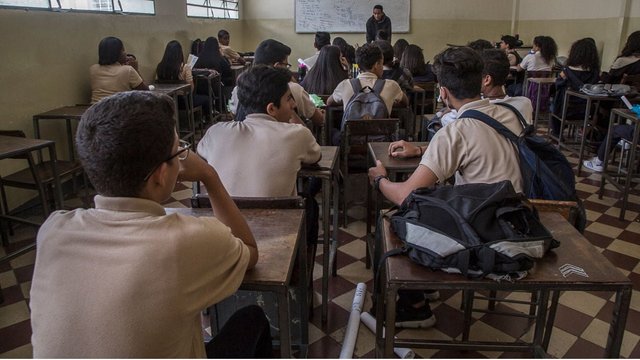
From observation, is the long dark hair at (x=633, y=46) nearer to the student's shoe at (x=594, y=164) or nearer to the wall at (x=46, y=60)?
the student's shoe at (x=594, y=164)

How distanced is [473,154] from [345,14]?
824 cm

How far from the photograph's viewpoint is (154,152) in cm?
86

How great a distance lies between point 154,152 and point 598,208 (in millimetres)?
3439

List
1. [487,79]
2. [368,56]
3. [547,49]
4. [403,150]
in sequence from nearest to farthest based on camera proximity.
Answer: [403,150], [487,79], [368,56], [547,49]

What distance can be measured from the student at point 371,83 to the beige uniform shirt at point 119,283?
252cm

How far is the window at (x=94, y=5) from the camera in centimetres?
339

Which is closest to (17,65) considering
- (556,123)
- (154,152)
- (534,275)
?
(154,152)

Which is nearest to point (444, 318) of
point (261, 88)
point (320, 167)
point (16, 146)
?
point (320, 167)

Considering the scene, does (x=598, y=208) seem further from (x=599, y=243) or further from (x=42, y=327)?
(x=42, y=327)

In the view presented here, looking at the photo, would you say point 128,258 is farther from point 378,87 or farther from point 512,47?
point 512,47

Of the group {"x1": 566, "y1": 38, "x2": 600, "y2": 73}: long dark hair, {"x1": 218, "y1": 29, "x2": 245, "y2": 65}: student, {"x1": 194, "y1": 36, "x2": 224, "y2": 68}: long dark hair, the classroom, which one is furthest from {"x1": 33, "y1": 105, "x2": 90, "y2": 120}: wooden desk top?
{"x1": 566, "y1": 38, "x2": 600, "y2": 73}: long dark hair

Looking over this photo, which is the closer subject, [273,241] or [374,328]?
[273,241]

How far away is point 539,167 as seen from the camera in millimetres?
1541

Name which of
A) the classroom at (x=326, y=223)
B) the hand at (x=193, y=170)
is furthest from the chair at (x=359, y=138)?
the hand at (x=193, y=170)
